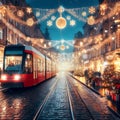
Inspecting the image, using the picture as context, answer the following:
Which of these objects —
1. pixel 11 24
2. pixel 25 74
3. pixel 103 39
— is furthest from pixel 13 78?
pixel 103 39

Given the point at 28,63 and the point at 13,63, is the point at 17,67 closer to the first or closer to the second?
the point at 13,63

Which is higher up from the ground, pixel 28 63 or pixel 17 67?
pixel 28 63

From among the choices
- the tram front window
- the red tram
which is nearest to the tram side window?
the red tram

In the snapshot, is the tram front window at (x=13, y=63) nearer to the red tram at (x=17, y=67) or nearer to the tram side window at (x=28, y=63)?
the red tram at (x=17, y=67)

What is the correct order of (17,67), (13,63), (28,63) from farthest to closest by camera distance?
(28,63), (13,63), (17,67)

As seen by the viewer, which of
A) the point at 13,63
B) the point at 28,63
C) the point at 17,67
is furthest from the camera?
the point at 28,63

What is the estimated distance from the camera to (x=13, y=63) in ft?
83.9

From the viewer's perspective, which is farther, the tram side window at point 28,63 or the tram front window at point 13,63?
the tram side window at point 28,63

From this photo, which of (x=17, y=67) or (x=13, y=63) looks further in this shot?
(x=13, y=63)

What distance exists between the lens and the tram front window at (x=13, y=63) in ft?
83.0

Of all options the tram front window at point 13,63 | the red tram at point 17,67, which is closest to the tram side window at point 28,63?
the red tram at point 17,67

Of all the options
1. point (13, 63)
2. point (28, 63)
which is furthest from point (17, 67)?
point (28, 63)

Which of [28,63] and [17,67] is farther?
[28,63]

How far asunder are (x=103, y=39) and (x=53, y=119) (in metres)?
55.2
